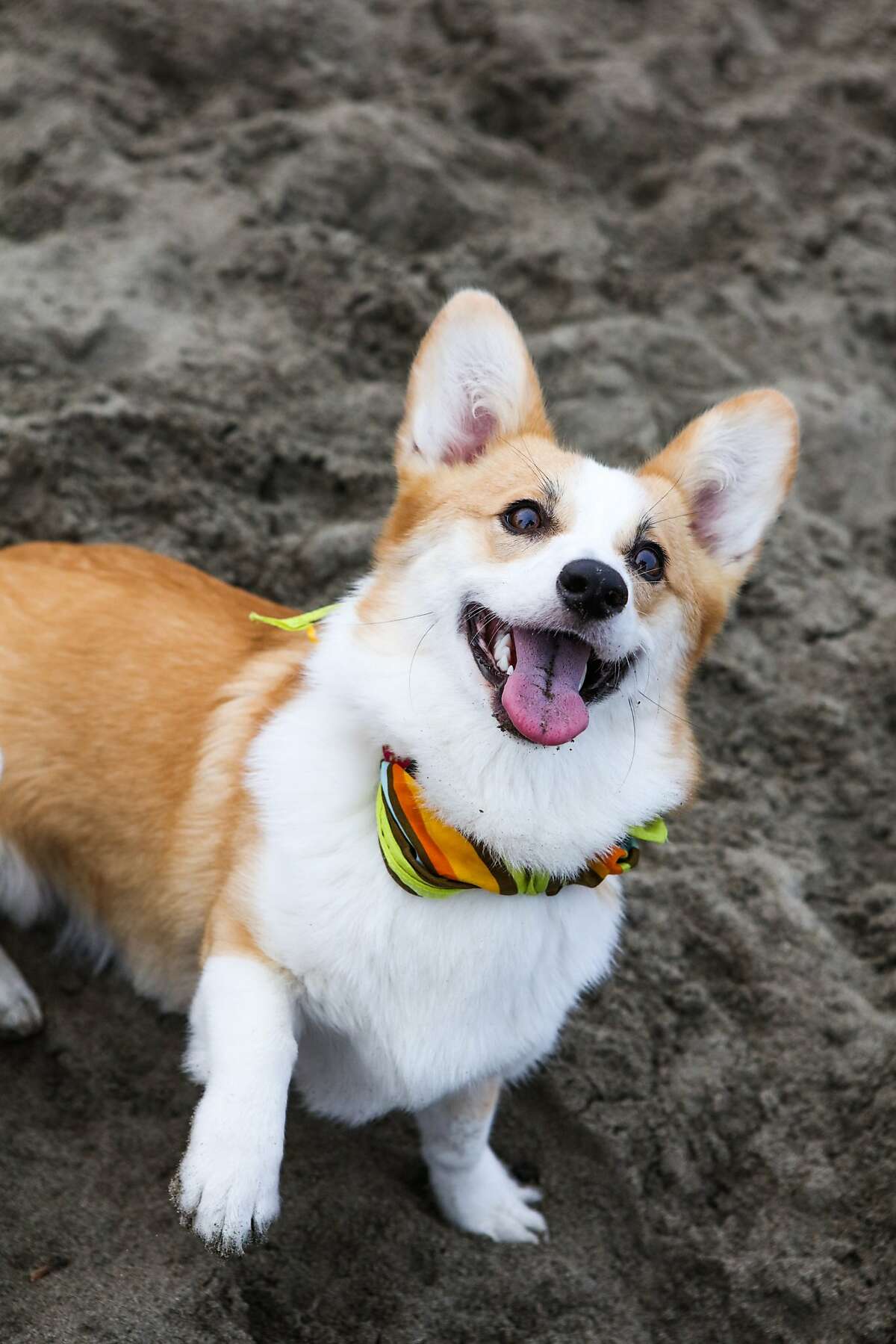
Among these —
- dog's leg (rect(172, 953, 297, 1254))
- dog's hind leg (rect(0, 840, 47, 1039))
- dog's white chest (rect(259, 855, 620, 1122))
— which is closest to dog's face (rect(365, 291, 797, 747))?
dog's white chest (rect(259, 855, 620, 1122))

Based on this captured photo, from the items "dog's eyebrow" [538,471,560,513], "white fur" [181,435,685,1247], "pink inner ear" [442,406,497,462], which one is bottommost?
"white fur" [181,435,685,1247]

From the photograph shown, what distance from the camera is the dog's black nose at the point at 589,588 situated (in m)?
1.78

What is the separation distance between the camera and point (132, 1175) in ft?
7.36

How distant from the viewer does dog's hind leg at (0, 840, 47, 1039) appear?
2.41 m

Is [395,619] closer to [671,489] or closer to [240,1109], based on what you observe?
[671,489]

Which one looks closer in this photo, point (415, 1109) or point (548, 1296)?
point (415, 1109)

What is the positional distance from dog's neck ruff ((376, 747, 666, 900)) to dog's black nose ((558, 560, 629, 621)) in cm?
40

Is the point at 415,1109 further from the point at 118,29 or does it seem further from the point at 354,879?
the point at 118,29

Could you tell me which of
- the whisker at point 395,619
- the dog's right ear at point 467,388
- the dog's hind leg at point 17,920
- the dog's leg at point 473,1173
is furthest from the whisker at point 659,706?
the dog's hind leg at point 17,920

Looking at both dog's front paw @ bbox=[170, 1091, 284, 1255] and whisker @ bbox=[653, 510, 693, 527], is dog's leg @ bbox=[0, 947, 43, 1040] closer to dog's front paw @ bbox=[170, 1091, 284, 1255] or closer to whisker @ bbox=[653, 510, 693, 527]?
dog's front paw @ bbox=[170, 1091, 284, 1255]

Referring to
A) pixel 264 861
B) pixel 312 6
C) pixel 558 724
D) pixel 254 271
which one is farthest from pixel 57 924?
pixel 312 6

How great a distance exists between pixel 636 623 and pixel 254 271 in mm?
2387

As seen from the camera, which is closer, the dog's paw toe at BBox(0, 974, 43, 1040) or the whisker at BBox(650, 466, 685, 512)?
the whisker at BBox(650, 466, 685, 512)

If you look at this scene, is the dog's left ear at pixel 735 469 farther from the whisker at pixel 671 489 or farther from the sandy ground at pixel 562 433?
the sandy ground at pixel 562 433
